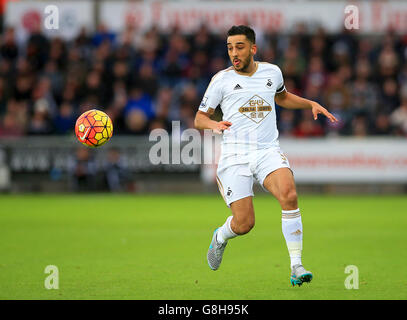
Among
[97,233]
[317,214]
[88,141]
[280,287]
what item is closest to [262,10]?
[317,214]

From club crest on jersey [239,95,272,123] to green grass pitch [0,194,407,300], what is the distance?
5.45ft

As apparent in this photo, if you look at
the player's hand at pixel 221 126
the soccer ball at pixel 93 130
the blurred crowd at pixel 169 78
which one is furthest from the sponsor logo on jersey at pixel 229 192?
the blurred crowd at pixel 169 78

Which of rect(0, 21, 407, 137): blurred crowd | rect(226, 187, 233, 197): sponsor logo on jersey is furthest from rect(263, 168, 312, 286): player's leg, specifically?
rect(0, 21, 407, 137): blurred crowd

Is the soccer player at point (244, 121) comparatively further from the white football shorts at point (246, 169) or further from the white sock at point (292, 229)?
the white sock at point (292, 229)

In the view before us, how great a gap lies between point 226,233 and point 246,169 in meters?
0.73

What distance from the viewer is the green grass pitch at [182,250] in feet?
23.6

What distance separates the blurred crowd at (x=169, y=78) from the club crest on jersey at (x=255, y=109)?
1192 centimetres

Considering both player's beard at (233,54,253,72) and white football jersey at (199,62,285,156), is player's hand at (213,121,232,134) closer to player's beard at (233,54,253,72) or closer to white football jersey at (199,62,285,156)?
white football jersey at (199,62,285,156)

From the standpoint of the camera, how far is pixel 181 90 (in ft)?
70.3

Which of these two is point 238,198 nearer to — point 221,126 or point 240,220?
point 240,220

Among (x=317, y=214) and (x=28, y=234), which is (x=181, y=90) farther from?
(x=28, y=234)

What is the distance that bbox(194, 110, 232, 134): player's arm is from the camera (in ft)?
23.6

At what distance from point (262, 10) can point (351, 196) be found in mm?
6546

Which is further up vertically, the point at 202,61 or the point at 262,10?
the point at 262,10
